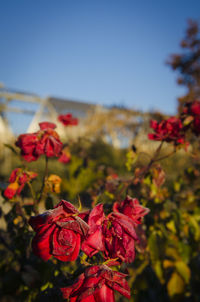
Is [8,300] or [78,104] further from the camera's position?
[78,104]

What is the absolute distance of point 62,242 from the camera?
0.34 meters

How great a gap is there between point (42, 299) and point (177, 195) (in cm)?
103

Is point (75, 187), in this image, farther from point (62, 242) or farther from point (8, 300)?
point (62, 242)

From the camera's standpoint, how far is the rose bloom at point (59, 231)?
339mm

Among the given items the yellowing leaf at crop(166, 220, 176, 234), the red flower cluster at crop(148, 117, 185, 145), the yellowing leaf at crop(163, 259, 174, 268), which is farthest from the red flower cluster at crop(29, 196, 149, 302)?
the yellowing leaf at crop(163, 259, 174, 268)

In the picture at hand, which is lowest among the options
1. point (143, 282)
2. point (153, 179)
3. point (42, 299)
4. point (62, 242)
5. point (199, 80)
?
point (143, 282)

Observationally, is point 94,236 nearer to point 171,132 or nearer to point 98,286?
point 98,286

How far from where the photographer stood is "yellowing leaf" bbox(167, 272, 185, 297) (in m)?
1.08

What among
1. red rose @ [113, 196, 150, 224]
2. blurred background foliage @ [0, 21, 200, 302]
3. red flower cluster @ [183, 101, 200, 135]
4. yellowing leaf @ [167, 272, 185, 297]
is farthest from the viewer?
yellowing leaf @ [167, 272, 185, 297]

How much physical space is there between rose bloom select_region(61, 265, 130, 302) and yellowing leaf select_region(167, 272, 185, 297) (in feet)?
2.94

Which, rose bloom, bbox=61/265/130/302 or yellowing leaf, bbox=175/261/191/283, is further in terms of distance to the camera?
yellowing leaf, bbox=175/261/191/283

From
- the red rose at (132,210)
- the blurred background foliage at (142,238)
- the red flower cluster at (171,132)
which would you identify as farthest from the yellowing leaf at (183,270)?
the red rose at (132,210)

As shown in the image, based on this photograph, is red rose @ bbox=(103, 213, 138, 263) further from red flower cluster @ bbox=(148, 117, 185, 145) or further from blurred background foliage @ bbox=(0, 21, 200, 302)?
red flower cluster @ bbox=(148, 117, 185, 145)

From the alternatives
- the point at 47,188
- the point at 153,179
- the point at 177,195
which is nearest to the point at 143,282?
the point at 177,195
